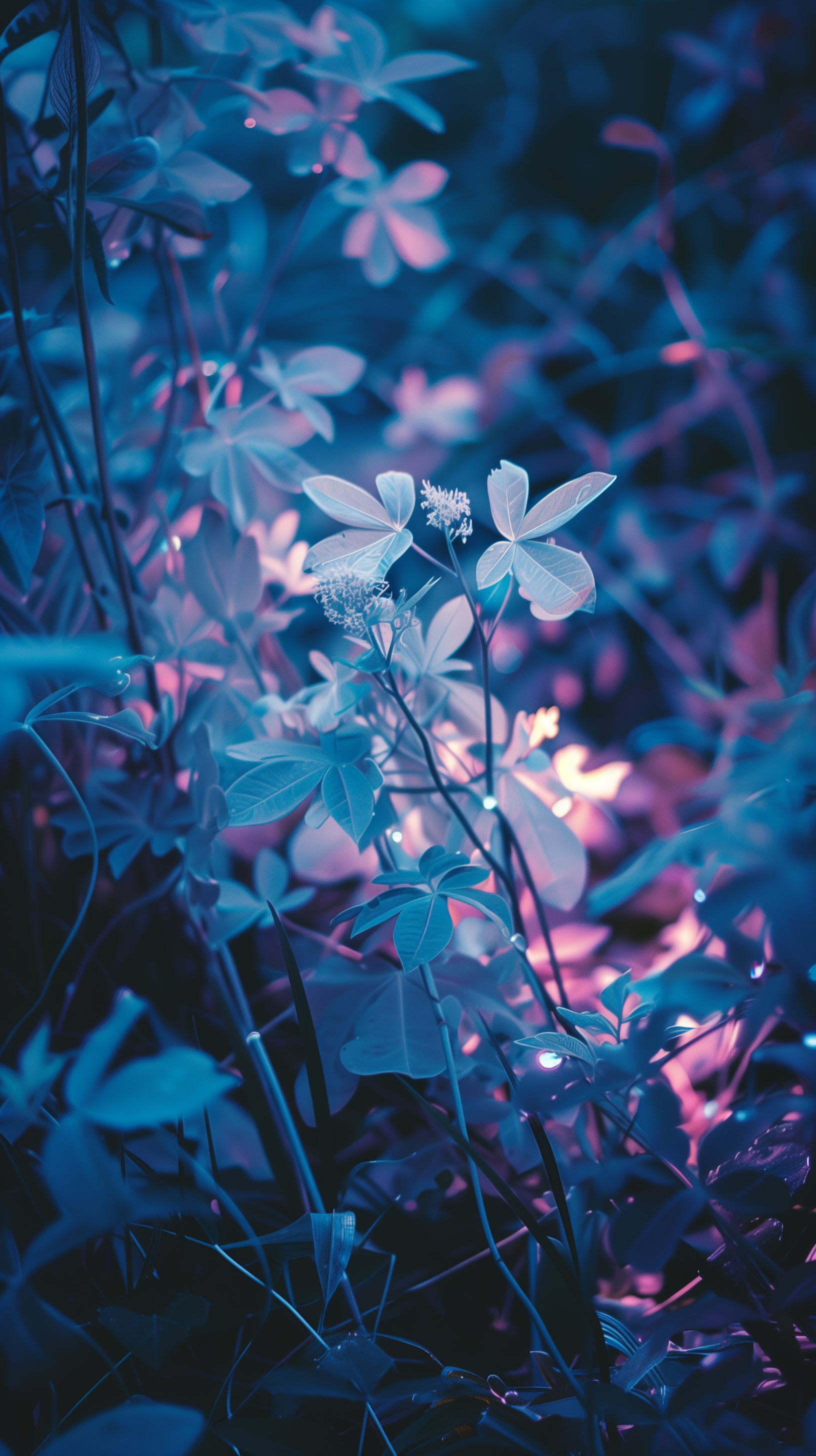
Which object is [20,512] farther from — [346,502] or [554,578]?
[554,578]

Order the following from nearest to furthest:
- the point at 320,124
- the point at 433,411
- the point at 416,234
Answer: the point at 320,124, the point at 416,234, the point at 433,411

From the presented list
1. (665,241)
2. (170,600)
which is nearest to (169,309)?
(170,600)

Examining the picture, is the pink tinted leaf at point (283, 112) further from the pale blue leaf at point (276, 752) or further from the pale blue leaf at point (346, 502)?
the pale blue leaf at point (276, 752)

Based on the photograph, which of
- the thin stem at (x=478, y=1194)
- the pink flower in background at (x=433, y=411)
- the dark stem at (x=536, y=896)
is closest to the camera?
the thin stem at (x=478, y=1194)

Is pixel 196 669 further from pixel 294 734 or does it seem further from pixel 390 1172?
pixel 390 1172

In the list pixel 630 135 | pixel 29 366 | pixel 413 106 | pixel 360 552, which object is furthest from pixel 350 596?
pixel 630 135

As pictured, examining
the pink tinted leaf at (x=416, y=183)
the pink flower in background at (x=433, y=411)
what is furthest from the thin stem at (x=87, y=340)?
the pink flower in background at (x=433, y=411)
